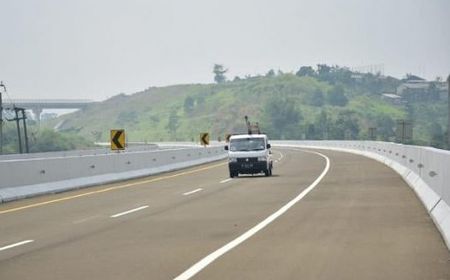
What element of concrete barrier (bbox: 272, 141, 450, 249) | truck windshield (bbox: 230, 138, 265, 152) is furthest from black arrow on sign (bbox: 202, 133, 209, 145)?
truck windshield (bbox: 230, 138, 265, 152)

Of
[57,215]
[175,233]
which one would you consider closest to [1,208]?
[57,215]

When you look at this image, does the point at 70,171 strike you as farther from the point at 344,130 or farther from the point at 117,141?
the point at 344,130

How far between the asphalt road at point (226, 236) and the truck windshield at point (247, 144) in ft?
33.9

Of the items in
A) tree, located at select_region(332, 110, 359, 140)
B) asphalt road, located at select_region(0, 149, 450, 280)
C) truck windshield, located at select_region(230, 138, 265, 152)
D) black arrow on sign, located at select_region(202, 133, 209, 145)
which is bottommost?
tree, located at select_region(332, 110, 359, 140)

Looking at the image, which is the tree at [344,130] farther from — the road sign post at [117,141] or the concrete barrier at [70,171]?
the road sign post at [117,141]

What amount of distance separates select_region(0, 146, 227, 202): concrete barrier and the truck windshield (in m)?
4.39

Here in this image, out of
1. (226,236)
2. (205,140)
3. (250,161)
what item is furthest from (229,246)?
(205,140)

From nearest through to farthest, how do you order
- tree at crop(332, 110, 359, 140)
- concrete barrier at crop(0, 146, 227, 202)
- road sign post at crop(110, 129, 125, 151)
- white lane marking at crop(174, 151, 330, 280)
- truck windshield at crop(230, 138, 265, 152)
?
white lane marking at crop(174, 151, 330, 280) → concrete barrier at crop(0, 146, 227, 202) → truck windshield at crop(230, 138, 265, 152) → road sign post at crop(110, 129, 125, 151) → tree at crop(332, 110, 359, 140)

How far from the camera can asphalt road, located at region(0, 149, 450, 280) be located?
9703 millimetres

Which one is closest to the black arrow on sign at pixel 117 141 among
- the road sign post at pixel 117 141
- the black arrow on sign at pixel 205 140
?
the road sign post at pixel 117 141

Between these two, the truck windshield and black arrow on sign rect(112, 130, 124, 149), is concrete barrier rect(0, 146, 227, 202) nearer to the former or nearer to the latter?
black arrow on sign rect(112, 130, 124, 149)

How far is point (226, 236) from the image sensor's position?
12945 mm

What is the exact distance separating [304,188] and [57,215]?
890cm

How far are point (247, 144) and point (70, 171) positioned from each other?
30.0 feet
